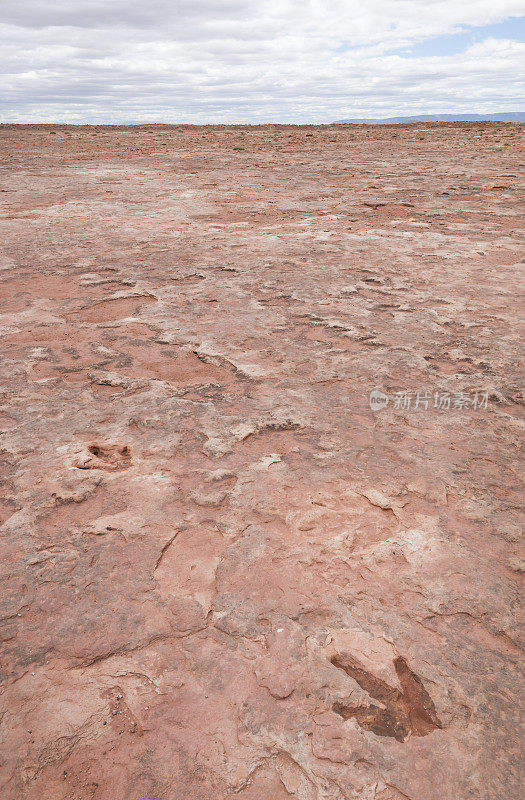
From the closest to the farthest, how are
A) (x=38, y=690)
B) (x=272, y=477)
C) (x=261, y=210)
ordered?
(x=38, y=690) → (x=272, y=477) → (x=261, y=210)

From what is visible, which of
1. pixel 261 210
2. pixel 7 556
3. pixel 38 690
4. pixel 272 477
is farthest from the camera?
pixel 261 210

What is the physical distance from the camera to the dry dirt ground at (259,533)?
148 centimetres

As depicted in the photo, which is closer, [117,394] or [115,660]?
[115,660]

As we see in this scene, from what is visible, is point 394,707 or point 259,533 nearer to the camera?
point 394,707

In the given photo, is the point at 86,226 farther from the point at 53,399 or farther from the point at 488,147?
the point at 488,147

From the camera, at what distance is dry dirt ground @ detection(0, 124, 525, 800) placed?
1.48m

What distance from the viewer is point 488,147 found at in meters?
16.2

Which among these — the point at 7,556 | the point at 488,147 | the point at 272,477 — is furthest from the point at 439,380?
the point at 488,147

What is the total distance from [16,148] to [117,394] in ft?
56.0

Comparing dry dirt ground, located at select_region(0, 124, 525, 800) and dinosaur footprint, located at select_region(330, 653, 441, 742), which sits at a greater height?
dry dirt ground, located at select_region(0, 124, 525, 800)

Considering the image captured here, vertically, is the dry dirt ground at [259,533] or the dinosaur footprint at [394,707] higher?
the dry dirt ground at [259,533]

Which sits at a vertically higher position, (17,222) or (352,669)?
(17,222)

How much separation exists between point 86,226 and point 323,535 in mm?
6108

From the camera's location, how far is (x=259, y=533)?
219 cm
